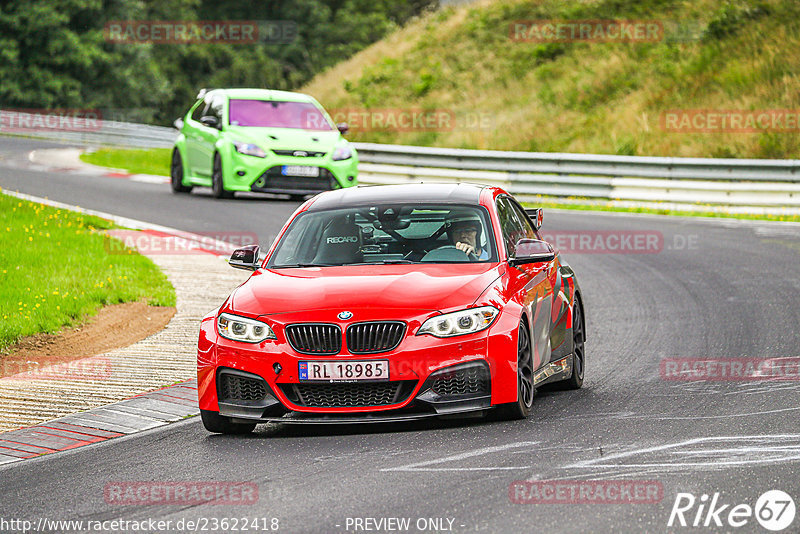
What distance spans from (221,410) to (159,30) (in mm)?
58039

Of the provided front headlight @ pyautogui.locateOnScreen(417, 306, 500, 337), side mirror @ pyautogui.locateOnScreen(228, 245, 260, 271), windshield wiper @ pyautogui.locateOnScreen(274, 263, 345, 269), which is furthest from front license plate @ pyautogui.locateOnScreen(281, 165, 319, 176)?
front headlight @ pyautogui.locateOnScreen(417, 306, 500, 337)

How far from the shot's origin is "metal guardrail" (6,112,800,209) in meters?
22.9

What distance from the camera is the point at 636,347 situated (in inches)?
433

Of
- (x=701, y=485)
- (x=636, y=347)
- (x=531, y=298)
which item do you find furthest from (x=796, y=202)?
(x=701, y=485)

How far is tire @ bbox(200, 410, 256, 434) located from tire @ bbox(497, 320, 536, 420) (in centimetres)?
A: 158

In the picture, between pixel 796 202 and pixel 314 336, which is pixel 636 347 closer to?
pixel 314 336

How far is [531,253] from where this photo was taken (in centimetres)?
838

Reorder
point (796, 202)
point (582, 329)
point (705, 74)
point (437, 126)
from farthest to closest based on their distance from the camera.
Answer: point (437, 126) → point (705, 74) → point (796, 202) → point (582, 329)

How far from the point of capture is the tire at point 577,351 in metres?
9.27
